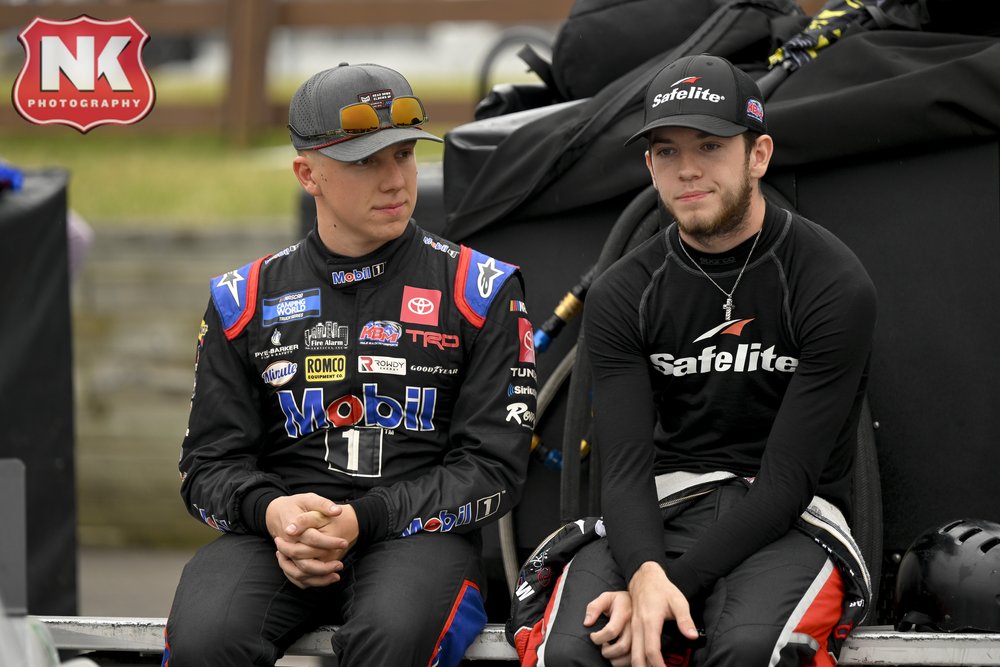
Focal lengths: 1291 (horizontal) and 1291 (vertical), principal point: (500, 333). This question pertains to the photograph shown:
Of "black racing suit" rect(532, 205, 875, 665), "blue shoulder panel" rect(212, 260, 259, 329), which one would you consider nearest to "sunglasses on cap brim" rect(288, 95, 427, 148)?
"blue shoulder panel" rect(212, 260, 259, 329)

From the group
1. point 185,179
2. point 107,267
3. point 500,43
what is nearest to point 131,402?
point 107,267

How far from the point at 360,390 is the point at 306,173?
54 cm

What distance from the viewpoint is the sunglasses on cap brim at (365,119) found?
9.45 feet

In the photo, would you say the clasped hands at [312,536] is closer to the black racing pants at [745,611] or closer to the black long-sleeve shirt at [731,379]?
the black racing pants at [745,611]

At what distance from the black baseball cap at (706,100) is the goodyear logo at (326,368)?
83 centimetres

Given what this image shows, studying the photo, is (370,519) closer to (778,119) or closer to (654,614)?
(654,614)

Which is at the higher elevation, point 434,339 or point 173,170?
point 173,170

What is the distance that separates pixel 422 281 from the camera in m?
2.97

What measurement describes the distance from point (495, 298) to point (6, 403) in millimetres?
2344

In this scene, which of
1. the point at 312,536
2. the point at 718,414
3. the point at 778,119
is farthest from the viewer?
the point at 778,119

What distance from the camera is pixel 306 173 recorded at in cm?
303

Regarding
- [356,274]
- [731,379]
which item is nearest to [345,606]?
[356,274]

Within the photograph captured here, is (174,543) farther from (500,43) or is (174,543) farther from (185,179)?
(500,43)

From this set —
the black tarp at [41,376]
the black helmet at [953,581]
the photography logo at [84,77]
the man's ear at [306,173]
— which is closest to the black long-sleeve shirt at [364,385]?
the man's ear at [306,173]
